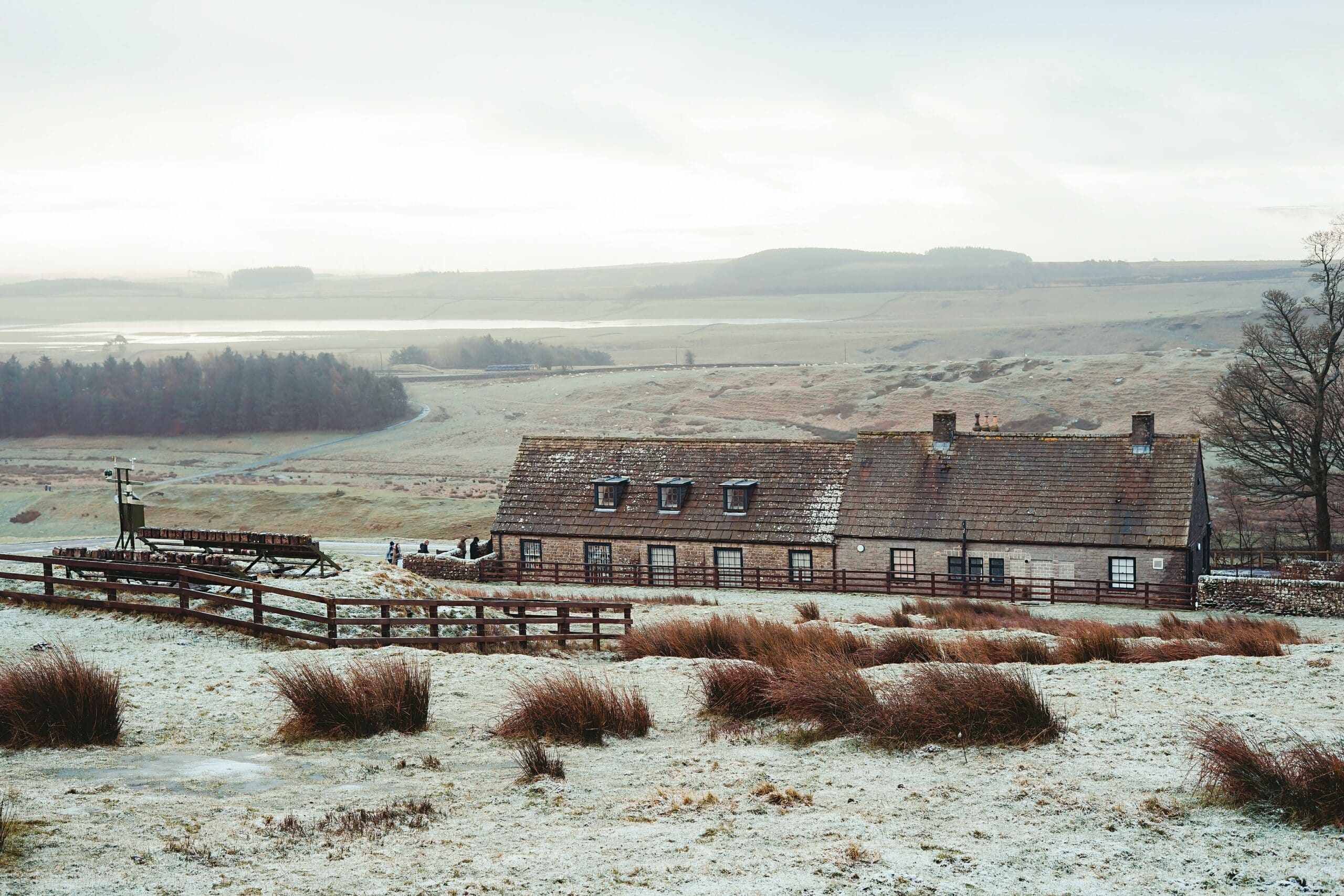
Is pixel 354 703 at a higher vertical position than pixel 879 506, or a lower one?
higher

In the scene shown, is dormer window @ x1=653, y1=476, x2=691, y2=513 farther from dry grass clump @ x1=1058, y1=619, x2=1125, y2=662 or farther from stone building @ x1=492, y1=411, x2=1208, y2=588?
dry grass clump @ x1=1058, y1=619, x2=1125, y2=662

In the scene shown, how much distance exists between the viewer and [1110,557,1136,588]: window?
1318 inches

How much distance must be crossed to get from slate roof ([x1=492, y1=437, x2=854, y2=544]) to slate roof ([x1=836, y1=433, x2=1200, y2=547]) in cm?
128

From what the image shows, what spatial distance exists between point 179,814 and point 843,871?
575 cm

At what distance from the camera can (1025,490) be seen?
35719mm

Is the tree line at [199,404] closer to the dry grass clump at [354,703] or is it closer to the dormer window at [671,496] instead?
the dormer window at [671,496]

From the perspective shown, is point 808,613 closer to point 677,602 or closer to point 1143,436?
point 677,602

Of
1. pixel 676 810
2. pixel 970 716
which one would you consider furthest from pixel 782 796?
pixel 970 716

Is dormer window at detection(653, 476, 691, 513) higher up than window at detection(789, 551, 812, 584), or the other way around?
dormer window at detection(653, 476, 691, 513)

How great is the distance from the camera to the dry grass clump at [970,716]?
37.0 feet

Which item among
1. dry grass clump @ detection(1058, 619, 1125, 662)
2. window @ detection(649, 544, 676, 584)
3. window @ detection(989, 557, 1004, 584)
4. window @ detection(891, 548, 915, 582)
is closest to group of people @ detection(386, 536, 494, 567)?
window @ detection(649, 544, 676, 584)

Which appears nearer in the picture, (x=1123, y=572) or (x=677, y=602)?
(x=677, y=602)

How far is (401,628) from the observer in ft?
72.3

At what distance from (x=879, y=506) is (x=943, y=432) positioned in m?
3.74
